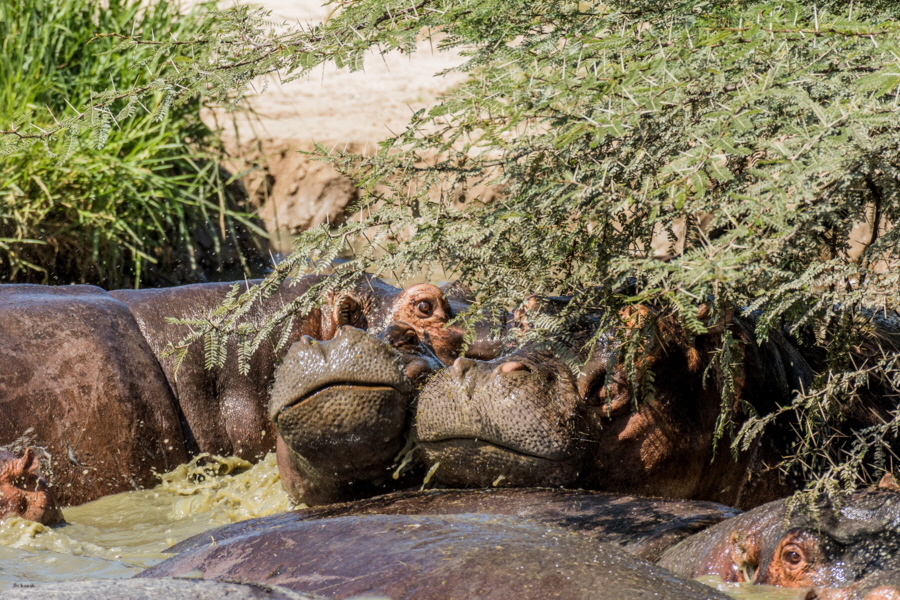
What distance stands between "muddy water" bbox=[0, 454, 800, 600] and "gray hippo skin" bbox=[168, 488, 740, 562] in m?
0.37

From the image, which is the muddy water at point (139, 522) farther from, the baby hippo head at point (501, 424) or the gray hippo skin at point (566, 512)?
the baby hippo head at point (501, 424)

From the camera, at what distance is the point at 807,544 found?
9.23 feet

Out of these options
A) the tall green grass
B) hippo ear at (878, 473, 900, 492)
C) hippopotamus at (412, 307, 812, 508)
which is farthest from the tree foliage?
→ the tall green grass

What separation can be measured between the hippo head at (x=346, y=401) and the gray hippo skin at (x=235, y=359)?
1180 mm

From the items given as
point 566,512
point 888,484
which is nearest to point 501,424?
point 566,512

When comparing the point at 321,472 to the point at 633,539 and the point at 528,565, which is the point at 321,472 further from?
the point at 528,565

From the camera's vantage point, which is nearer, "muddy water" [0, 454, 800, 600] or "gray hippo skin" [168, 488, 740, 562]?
"gray hippo skin" [168, 488, 740, 562]

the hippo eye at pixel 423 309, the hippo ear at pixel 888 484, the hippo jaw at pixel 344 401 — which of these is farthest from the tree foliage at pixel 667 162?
the hippo eye at pixel 423 309

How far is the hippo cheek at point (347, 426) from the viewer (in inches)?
141

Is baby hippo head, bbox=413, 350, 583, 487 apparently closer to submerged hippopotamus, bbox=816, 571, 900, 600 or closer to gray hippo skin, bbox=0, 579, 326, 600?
submerged hippopotamus, bbox=816, 571, 900, 600

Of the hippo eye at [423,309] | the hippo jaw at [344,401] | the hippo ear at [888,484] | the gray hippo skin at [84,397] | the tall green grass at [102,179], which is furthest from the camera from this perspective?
the tall green grass at [102,179]

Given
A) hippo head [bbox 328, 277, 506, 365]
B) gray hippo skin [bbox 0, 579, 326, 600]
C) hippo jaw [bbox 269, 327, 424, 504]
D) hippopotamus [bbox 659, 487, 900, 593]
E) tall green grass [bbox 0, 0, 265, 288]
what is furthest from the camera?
tall green grass [bbox 0, 0, 265, 288]

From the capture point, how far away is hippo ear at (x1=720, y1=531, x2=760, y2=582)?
2.91 m

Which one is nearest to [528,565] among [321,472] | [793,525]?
[793,525]
